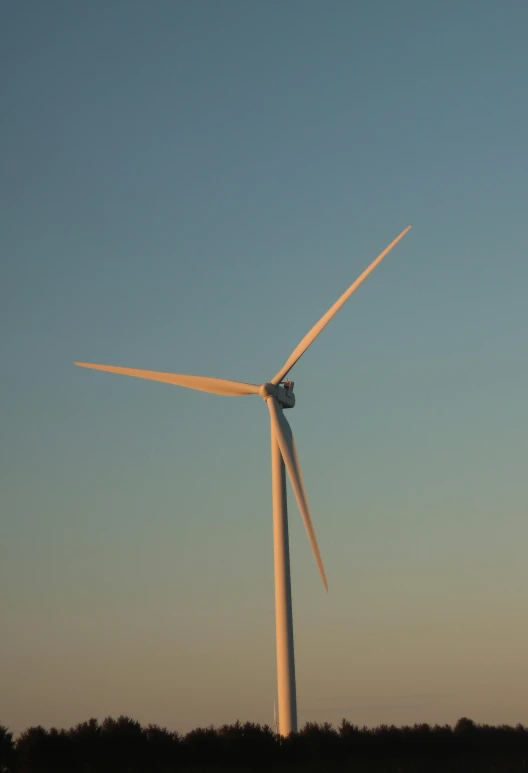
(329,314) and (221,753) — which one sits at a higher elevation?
(329,314)

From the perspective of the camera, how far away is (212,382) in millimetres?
76250

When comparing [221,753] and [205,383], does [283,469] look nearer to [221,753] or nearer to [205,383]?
[205,383]

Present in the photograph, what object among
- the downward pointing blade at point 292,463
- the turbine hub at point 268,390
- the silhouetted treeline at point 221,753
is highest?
the turbine hub at point 268,390

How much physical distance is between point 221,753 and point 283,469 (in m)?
19.6

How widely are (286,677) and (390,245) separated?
29820 mm

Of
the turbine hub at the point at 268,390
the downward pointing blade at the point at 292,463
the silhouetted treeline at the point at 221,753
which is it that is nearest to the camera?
the silhouetted treeline at the point at 221,753

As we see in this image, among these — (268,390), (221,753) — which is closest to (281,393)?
(268,390)

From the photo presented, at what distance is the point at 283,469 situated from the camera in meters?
73.9

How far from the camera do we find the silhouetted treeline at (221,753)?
5844 centimetres

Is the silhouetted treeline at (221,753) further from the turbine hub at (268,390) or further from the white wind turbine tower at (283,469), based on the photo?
the turbine hub at (268,390)

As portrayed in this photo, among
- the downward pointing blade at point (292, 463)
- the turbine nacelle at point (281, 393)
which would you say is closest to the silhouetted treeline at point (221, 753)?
the downward pointing blade at point (292, 463)

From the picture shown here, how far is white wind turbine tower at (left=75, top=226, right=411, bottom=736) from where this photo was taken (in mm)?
68812

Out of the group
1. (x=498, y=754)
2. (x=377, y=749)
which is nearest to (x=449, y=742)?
(x=498, y=754)

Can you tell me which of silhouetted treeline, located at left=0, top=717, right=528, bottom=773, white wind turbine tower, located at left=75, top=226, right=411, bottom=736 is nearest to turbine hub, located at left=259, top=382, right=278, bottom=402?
white wind turbine tower, located at left=75, top=226, right=411, bottom=736
